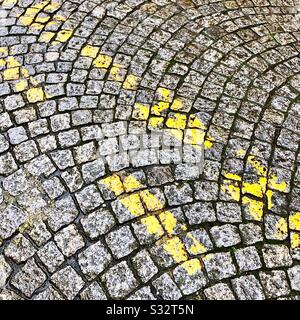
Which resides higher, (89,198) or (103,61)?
(103,61)

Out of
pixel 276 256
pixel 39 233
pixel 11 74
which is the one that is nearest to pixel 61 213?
pixel 39 233

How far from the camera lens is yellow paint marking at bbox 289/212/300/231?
3225mm

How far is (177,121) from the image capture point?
12.5ft

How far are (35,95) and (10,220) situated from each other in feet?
4.20

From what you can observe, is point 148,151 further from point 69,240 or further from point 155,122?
point 69,240

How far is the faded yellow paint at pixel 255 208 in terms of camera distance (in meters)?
3.27

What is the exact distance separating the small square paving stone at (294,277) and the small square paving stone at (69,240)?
4.77ft

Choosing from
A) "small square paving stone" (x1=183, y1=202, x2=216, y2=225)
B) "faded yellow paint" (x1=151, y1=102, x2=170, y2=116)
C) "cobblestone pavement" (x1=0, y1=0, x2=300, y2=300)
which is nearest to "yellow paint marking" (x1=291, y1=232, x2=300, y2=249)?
"cobblestone pavement" (x1=0, y1=0, x2=300, y2=300)

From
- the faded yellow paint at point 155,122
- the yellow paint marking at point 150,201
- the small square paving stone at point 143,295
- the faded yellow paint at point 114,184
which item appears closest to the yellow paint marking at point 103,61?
the faded yellow paint at point 155,122

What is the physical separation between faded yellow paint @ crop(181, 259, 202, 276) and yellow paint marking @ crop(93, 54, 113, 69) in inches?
82.0

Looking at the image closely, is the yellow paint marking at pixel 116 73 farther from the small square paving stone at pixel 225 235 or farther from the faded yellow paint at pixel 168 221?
the small square paving stone at pixel 225 235

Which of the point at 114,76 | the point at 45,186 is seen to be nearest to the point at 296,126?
the point at 114,76

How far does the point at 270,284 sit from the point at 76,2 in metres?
3.62

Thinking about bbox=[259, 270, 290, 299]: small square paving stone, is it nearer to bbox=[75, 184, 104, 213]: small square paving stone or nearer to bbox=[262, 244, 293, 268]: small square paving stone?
bbox=[262, 244, 293, 268]: small square paving stone
